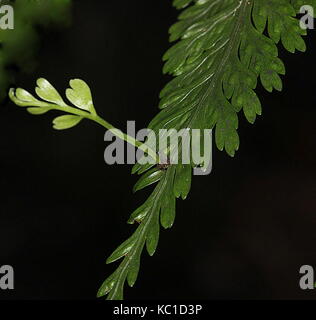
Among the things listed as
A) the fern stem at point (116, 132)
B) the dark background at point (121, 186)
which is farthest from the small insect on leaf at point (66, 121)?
the dark background at point (121, 186)

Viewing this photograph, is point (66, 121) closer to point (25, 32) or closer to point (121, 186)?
point (25, 32)

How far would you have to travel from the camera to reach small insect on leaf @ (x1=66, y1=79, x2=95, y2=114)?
534mm

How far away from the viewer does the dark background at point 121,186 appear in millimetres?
1774

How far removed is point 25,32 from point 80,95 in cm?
27

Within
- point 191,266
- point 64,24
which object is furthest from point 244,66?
point 191,266

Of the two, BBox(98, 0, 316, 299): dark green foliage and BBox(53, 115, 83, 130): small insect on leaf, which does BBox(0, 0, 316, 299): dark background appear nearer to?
BBox(98, 0, 316, 299): dark green foliage

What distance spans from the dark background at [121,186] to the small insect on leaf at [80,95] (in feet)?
4.06

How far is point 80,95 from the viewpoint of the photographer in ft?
1.76

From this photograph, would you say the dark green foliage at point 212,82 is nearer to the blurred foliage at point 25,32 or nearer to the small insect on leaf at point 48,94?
the small insect on leaf at point 48,94

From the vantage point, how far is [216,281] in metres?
2.00

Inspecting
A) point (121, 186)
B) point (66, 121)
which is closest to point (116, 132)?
point (66, 121)

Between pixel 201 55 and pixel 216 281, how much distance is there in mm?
1511

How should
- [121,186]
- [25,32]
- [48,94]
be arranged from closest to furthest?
→ [48,94]
[25,32]
[121,186]

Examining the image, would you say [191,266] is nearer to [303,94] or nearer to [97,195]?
[97,195]
